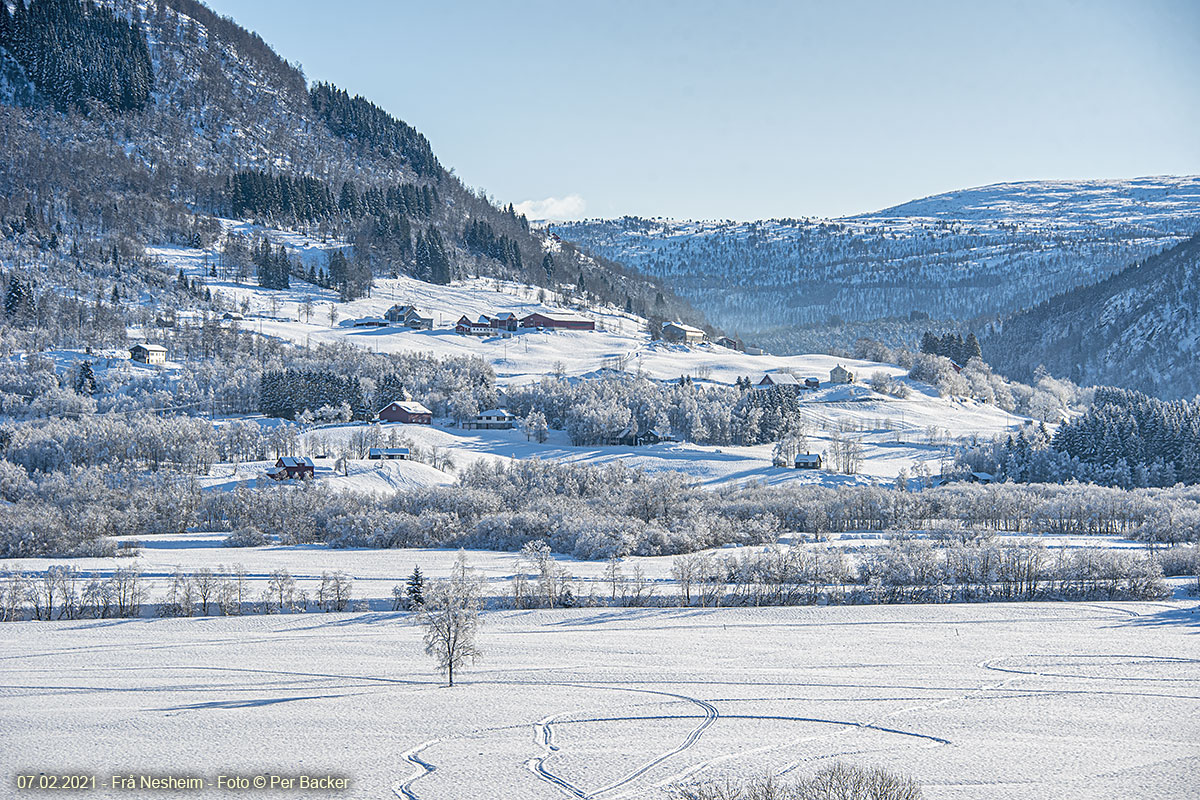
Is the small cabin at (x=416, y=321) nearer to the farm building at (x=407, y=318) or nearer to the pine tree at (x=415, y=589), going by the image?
the farm building at (x=407, y=318)

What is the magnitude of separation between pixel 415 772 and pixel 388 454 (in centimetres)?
5530

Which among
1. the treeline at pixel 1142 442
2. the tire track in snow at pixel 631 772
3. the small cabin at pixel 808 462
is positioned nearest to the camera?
the tire track in snow at pixel 631 772

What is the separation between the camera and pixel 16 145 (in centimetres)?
15512

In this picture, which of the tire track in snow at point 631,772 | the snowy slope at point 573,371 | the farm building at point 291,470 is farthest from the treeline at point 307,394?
the tire track in snow at point 631,772

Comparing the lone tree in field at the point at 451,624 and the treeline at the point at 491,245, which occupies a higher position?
the treeline at the point at 491,245

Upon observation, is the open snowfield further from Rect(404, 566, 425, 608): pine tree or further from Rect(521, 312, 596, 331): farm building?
Rect(521, 312, 596, 331): farm building

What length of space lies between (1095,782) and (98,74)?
209 metres

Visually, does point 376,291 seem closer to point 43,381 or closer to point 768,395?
point 43,381

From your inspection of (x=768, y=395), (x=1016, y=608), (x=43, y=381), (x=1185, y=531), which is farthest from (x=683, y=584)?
(x=43, y=381)

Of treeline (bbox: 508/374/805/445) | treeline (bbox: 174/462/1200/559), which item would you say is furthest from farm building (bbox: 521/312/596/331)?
treeline (bbox: 174/462/1200/559)

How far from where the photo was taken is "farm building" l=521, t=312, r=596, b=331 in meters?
139

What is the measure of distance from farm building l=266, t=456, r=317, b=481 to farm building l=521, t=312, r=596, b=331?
234ft

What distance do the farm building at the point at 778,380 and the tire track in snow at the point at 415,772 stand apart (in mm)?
91557

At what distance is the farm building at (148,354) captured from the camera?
96.2 metres
